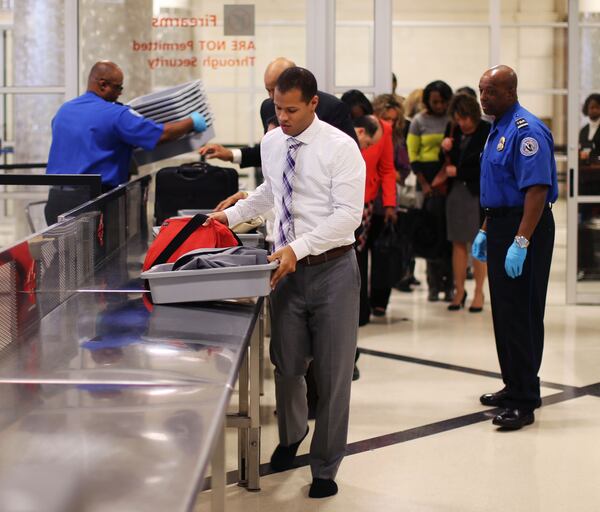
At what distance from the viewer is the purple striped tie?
356 cm

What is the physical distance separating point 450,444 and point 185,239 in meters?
1.54

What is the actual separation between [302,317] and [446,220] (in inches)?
159

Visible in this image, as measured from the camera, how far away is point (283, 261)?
132 inches

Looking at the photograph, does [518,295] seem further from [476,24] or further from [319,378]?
[476,24]

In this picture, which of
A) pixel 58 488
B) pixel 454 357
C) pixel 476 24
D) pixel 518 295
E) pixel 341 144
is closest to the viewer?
pixel 58 488

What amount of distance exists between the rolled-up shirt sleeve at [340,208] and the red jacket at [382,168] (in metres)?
2.62

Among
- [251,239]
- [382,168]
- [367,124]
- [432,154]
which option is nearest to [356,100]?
[367,124]

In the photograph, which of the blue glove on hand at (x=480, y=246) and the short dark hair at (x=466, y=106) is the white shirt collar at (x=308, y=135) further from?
the short dark hair at (x=466, y=106)

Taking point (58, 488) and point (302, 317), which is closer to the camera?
point (58, 488)

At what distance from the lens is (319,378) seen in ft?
12.3

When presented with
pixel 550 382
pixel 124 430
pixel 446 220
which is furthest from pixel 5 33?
pixel 124 430

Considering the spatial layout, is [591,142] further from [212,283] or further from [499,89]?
[212,283]

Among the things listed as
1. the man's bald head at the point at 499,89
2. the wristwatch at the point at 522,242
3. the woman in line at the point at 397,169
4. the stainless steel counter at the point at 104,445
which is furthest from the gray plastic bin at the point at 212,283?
the woman in line at the point at 397,169

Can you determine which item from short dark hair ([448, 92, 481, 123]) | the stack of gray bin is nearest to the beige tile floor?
the stack of gray bin
